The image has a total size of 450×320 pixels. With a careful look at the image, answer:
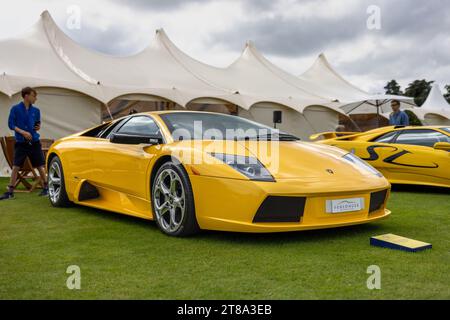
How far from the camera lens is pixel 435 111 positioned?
76.8 feet

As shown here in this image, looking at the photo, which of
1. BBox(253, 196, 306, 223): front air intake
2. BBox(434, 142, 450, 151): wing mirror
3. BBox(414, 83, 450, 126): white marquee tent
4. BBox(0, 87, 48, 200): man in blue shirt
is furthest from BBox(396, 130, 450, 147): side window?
BBox(414, 83, 450, 126): white marquee tent

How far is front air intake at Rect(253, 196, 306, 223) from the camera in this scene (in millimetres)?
3737

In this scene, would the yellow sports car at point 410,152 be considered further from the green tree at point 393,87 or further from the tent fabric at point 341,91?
the green tree at point 393,87

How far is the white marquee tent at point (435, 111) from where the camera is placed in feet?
75.1

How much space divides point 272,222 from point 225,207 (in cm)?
37

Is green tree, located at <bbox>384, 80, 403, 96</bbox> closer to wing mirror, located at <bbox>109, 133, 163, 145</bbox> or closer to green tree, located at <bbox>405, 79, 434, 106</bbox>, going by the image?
green tree, located at <bbox>405, 79, 434, 106</bbox>

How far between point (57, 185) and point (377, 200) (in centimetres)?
381

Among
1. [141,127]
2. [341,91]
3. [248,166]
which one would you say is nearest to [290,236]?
[248,166]

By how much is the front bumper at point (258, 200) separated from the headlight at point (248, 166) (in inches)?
2.9

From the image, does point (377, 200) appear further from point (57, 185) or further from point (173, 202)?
point (57, 185)

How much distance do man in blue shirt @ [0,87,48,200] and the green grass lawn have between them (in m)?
2.32
